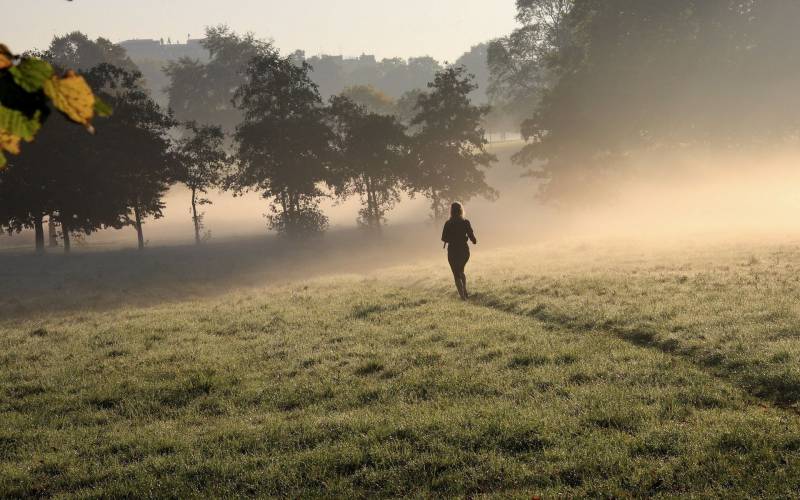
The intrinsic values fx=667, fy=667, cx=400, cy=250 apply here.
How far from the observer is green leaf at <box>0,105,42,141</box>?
2451mm

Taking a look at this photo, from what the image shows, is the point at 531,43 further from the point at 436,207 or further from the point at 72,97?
the point at 72,97

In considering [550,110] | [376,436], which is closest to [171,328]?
[376,436]

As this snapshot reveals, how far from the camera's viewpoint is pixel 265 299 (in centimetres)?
2475

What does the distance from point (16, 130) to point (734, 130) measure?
58.4m

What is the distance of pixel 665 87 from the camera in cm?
5341

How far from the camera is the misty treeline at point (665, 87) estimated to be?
169 feet

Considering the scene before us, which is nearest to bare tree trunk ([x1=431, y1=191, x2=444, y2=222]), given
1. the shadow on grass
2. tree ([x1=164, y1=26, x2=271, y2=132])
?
the shadow on grass

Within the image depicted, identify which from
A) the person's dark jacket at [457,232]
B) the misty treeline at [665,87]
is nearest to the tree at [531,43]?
the misty treeline at [665,87]

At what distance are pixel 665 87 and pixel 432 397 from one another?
1970 inches

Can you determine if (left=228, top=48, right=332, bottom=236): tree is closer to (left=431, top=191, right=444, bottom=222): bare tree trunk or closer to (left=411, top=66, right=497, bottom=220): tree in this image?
(left=411, top=66, right=497, bottom=220): tree

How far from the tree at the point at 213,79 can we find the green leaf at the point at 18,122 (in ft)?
394

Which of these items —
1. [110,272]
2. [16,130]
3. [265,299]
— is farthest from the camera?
[110,272]

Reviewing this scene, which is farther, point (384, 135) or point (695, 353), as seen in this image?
point (384, 135)

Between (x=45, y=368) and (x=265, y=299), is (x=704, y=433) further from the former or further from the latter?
(x=265, y=299)
